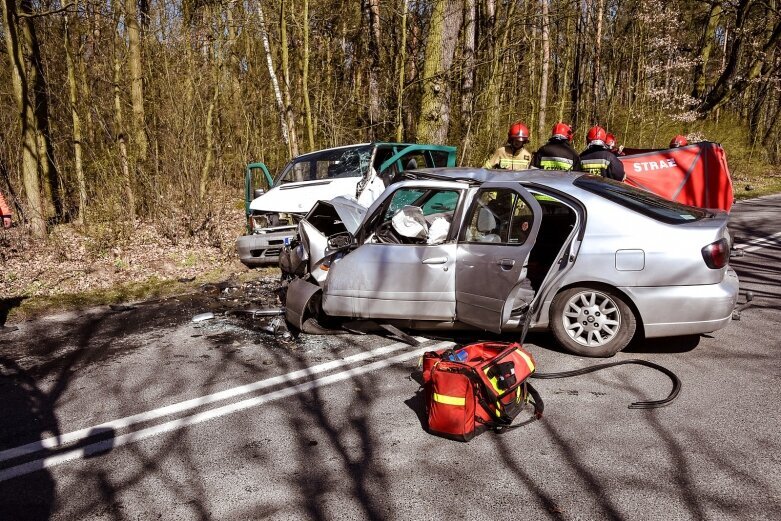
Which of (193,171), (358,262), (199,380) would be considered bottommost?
(199,380)

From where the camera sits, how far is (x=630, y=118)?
21938mm

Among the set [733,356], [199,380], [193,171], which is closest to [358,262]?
[199,380]

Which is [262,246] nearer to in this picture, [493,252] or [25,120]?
[493,252]

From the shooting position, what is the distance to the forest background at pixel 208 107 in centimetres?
1019

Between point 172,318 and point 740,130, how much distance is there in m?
28.3

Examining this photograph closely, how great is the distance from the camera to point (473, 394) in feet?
11.4

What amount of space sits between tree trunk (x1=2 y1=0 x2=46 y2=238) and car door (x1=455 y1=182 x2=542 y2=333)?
871cm

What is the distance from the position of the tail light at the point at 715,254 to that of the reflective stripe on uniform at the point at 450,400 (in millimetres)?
2335

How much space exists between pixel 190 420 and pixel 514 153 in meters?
6.51

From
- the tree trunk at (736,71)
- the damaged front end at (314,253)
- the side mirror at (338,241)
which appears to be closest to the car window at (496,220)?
the damaged front end at (314,253)

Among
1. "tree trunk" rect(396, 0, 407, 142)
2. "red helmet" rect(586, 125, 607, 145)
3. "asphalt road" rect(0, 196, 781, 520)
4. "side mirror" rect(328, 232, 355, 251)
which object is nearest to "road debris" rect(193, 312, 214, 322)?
"asphalt road" rect(0, 196, 781, 520)

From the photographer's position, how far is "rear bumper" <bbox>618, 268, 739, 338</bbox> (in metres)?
4.33

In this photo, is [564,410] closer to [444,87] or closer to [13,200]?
[444,87]

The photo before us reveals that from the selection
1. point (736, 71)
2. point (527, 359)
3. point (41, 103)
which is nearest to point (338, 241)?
point (527, 359)
